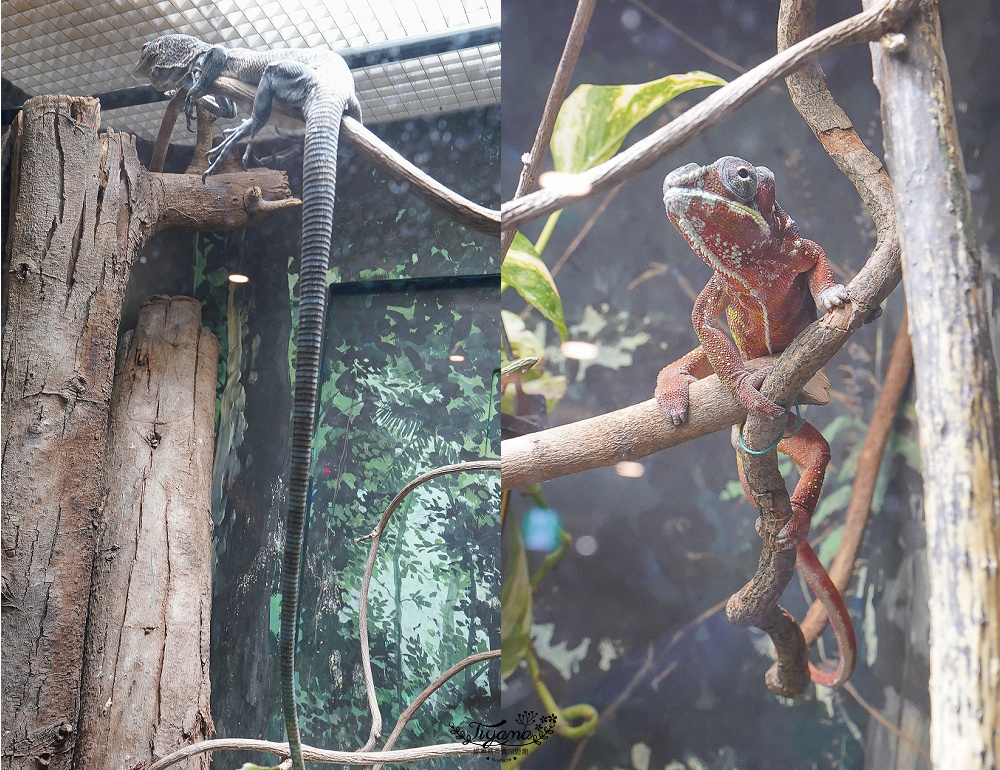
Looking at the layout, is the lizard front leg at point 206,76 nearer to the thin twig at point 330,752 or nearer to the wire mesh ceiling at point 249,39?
the wire mesh ceiling at point 249,39

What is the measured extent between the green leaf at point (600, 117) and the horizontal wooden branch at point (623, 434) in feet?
0.66

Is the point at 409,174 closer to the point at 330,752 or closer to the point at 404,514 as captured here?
the point at 404,514

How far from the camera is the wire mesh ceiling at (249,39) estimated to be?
0.68m

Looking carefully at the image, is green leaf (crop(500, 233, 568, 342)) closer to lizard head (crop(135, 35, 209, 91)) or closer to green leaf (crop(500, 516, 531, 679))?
green leaf (crop(500, 516, 531, 679))

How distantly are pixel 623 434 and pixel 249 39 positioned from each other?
0.59m

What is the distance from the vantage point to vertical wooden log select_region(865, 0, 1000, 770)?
1.23 feet

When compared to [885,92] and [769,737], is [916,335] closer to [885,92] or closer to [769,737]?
[885,92]

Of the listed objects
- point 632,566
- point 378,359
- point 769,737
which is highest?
point 378,359

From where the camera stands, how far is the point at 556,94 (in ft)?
1.82

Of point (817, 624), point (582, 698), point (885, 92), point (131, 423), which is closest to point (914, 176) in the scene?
point (885, 92)

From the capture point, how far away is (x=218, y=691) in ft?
2.25

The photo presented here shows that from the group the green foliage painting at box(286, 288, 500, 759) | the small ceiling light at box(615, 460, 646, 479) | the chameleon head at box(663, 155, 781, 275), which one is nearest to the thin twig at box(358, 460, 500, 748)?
the green foliage painting at box(286, 288, 500, 759)

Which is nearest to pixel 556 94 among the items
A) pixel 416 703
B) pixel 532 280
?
pixel 532 280

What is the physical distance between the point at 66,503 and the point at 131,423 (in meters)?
0.11
